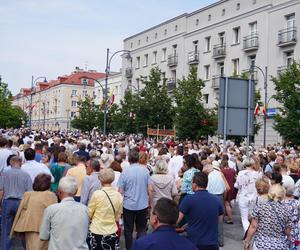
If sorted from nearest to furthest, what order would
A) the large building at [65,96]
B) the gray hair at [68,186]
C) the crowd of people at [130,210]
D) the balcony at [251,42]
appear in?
the crowd of people at [130,210] < the gray hair at [68,186] < the balcony at [251,42] < the large building at [65,96]

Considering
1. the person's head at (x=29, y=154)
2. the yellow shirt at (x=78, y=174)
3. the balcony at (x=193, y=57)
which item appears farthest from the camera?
the balcony at (x=193, y=57)

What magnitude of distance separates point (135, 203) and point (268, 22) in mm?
35210

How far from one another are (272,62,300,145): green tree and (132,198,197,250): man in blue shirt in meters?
26.2

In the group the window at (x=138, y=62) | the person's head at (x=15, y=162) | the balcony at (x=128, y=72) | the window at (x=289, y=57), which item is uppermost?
the window at (x=138, y=62)

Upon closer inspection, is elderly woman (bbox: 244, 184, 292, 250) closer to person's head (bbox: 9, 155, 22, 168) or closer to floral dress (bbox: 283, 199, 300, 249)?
floral dress (bbox: 283, 199, 300, 249)

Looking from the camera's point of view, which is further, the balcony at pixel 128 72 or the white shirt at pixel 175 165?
the balcony at pixel 128 72

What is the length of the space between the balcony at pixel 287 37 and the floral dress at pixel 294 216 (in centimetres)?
3297

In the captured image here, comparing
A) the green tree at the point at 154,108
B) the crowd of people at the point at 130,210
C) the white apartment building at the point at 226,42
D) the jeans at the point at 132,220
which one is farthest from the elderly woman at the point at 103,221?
the green tree at the point at 154,108

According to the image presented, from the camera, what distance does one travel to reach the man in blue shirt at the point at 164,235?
12.6ft

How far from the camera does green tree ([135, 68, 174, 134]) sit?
42.4 m

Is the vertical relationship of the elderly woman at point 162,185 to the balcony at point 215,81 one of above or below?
below

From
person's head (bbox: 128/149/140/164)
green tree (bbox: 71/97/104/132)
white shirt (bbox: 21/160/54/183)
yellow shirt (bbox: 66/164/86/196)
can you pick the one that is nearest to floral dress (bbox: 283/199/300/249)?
person's head (bbox: 128/149/140/164)

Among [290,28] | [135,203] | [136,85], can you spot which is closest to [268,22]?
[290,28]

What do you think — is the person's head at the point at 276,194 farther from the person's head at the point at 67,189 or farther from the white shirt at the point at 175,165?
the white shirt at the point at 175,165
